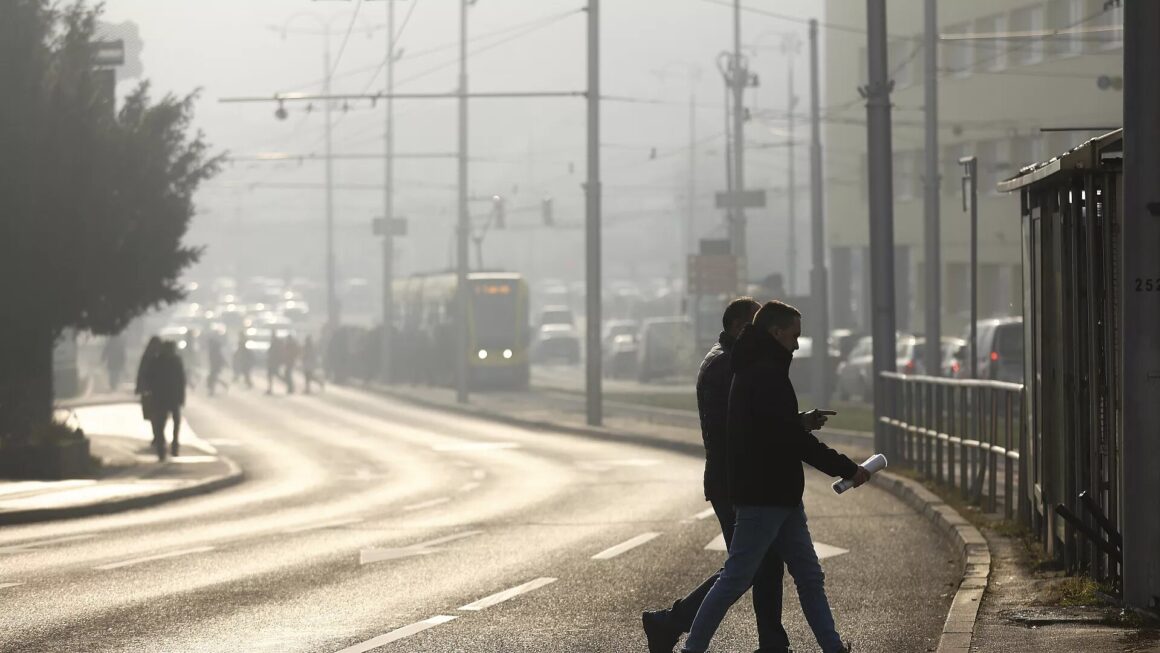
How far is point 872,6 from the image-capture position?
2150 cm

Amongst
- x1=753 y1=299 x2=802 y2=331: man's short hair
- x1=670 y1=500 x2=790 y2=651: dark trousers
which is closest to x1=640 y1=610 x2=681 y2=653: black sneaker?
x1=670 y1=500 x2=790 y2=651: dark trousers

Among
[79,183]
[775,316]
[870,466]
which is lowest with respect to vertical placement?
[870,466]

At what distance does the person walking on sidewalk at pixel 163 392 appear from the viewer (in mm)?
27469

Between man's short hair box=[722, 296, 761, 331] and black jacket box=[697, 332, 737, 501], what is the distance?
7cm

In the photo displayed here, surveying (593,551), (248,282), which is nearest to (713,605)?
(593,551)

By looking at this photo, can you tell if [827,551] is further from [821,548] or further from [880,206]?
[880,206]

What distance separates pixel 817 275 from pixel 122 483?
18.7 meters

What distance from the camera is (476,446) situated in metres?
31.4

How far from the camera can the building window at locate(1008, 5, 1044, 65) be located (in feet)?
182

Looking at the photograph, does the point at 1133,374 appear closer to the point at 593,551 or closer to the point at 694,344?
the point at 593,551

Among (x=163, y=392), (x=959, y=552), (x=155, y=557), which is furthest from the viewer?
(x=163, y=392)

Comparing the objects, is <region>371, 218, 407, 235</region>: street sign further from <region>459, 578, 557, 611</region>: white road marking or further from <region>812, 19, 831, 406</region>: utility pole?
<region>459, 578, 557, 611</region>: white road marking

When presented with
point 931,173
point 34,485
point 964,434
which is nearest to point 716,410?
point 964,434

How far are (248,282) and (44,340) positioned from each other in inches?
6759
